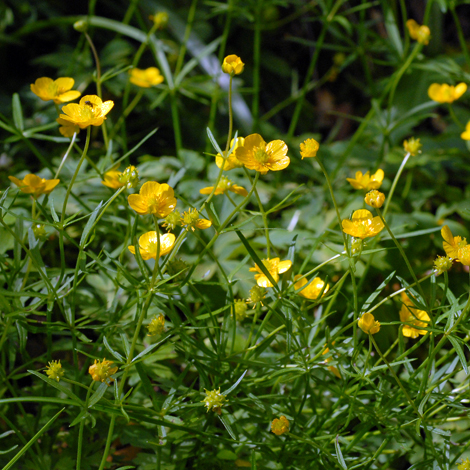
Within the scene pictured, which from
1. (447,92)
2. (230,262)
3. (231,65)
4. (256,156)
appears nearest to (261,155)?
(256,156)

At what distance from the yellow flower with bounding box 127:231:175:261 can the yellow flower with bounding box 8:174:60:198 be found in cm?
17

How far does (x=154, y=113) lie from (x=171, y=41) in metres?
0.30

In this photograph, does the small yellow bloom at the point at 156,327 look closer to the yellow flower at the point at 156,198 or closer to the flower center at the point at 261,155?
the yellow flower at the point at 156,198

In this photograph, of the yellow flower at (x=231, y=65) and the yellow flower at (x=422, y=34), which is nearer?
the yellow flower at (x=231, y=65)

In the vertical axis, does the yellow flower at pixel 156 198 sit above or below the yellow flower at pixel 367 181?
above

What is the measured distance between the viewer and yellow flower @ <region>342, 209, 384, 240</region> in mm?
593

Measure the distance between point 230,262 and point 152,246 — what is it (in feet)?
1.50

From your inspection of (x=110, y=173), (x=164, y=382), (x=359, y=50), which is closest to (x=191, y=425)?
(x=164, y=382)

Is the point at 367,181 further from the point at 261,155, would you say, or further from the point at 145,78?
the point at 145,78

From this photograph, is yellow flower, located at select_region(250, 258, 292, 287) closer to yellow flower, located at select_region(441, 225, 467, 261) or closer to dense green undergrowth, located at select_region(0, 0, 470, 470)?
dense green undergrowth, located at select_region(0, 0, 470, 470)

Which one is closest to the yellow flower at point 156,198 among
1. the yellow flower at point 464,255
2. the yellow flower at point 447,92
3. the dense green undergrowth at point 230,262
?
the dense green undergrowth at point 230,262

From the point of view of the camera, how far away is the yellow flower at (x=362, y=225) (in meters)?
0.59

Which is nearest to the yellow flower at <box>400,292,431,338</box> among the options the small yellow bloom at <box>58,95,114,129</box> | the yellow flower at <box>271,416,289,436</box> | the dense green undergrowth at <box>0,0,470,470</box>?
the dense green undergrowth at <box>0,0,470,470</box>

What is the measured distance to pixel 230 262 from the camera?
1035 millimetres
